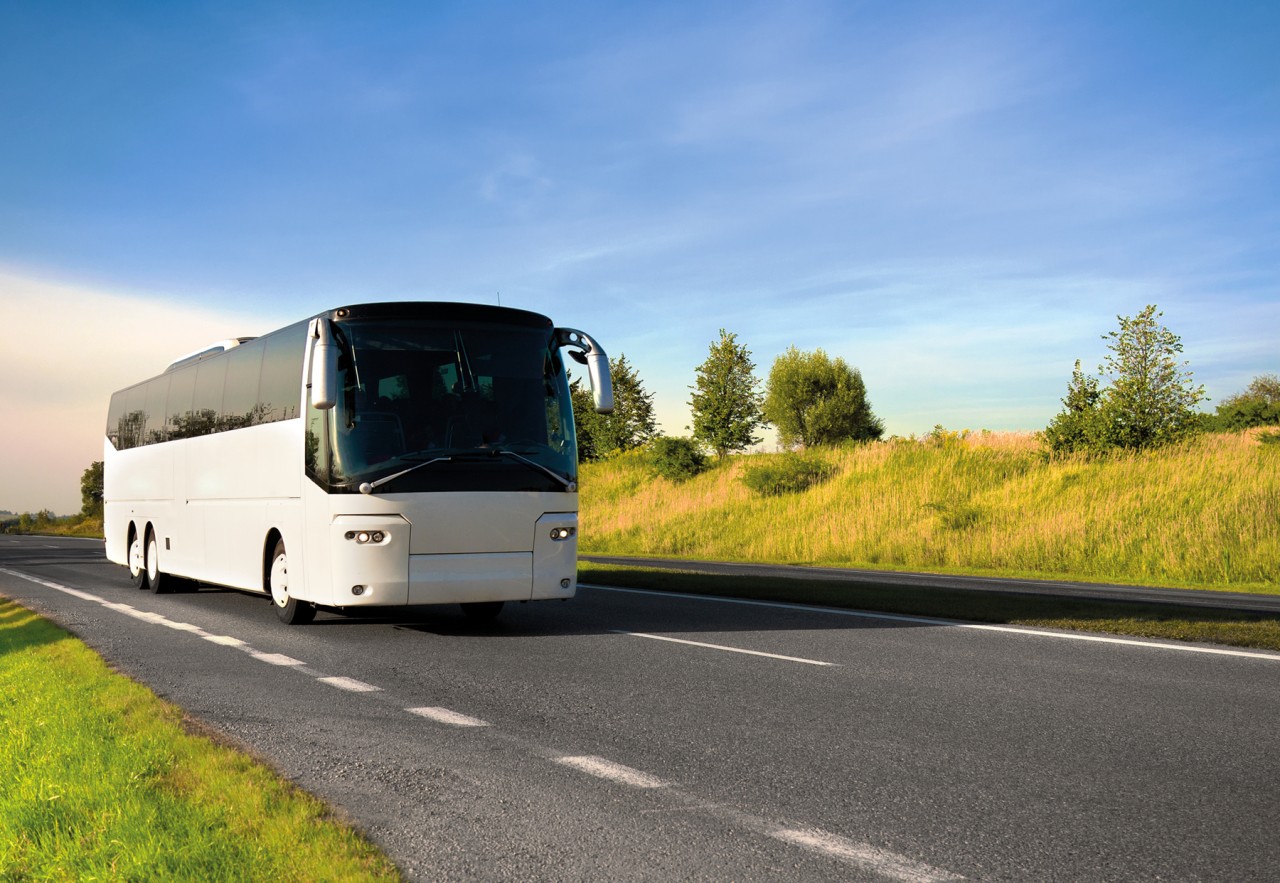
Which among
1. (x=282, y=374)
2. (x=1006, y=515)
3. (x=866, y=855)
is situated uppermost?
(x=282, y=374)

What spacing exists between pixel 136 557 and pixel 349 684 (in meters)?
12.8

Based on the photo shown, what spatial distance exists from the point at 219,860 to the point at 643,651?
630 cm

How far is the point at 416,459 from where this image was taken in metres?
11.4

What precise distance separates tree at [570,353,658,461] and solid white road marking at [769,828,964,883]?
2016 inches

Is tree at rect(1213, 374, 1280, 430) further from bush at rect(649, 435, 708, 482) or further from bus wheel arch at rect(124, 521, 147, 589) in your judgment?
bus wheel arch at rect(124, 521, 147, 589)

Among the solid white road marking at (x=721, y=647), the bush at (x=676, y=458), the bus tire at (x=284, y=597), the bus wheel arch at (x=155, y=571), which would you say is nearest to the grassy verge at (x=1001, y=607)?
the solid white road marking at (x=721, y=647)

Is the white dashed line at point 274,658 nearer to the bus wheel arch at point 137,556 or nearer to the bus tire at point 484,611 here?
the bus tire at point 484,611

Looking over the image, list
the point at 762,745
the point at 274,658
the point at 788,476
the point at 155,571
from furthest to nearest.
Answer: the point at 788,476, the point at 155,571, the point at 274,658, the point at 762,745

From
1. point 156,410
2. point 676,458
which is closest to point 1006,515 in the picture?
point 676,458

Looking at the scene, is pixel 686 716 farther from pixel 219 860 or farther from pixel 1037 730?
pixel 219 860

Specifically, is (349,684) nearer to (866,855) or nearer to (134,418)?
(866,855)

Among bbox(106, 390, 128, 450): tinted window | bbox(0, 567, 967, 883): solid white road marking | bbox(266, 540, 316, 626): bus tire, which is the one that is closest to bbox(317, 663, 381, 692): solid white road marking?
bbox(0, 567, 967, 883): solid white road marking

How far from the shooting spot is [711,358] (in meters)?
58.5

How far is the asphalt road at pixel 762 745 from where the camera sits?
4.51 metres
